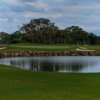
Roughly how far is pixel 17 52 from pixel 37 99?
3657cm

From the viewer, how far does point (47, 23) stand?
8512cm

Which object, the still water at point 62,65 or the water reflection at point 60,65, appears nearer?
the still water at point 62,65

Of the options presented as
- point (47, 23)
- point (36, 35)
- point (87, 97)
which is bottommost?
point (87, 97)

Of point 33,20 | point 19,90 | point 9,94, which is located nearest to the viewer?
point 9,94

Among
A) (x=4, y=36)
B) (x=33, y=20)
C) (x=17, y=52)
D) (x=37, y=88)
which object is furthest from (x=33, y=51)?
(x=4, y=36)

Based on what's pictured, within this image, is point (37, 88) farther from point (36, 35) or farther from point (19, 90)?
point (36, 35)

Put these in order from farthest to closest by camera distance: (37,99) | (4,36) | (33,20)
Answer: (4,36) < (33,20) < (37,99)

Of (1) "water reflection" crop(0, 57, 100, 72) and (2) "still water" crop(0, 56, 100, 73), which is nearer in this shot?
(2) "still water" crop(0, 56, 100, 73)

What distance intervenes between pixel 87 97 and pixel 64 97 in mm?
1066

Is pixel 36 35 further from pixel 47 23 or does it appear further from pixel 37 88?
pixel 37 88

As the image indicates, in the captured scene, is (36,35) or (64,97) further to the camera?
(36,35)

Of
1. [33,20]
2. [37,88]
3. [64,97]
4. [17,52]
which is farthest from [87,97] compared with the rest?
[33,20]

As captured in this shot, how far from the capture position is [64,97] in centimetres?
739

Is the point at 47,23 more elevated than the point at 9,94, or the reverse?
the point at 47,23
